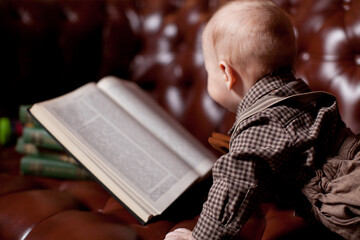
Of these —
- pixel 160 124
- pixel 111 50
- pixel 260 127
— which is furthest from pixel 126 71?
pixel 260 127

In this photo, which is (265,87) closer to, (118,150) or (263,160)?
(263,160)

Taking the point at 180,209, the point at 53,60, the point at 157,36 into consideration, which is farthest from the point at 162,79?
the point at 180,209

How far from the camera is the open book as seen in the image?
82 cm

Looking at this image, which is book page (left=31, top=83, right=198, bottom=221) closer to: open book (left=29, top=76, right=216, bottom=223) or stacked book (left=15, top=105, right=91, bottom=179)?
open book (left=29, top=76, right=216, bottom=223)

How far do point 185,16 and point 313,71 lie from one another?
1.67 ft

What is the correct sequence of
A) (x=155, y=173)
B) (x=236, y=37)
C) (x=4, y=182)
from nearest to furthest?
1. (x=236, y=37)
2. (x=155, y=173)
3. (x=4, y=182)

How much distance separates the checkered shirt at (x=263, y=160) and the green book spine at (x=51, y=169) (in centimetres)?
52

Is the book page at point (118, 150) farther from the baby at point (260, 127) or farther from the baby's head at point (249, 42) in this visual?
the baby's head at point (249, 42)

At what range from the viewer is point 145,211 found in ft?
2.54

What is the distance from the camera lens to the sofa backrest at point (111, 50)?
49.4 inches

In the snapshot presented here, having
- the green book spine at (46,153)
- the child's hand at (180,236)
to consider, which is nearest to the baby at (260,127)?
the child's hand at (180,236)

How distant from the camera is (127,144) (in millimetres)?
928

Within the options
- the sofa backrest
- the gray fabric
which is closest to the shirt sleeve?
the gray fabric

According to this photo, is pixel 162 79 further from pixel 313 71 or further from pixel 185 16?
pixel 313 71
